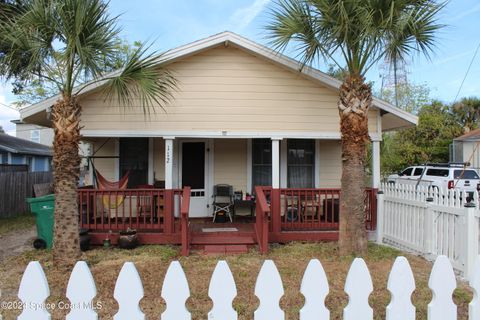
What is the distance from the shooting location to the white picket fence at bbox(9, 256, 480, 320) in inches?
88.6

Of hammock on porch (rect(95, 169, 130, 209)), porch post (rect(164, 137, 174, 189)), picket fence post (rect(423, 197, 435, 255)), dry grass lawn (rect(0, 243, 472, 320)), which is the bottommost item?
dry grass lawn (rect(0, 243, 472, 320))

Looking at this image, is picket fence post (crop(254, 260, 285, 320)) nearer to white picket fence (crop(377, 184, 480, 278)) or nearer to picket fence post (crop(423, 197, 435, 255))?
white picket fence (crop(377, 184, 480, 278))

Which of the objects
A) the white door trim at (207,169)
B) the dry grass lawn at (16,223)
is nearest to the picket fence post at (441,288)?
the white door trim at (207,169)

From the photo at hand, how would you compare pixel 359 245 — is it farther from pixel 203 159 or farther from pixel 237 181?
pixel 203 159

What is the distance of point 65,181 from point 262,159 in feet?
17.0

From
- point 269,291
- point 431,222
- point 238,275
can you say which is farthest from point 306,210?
point 269,291

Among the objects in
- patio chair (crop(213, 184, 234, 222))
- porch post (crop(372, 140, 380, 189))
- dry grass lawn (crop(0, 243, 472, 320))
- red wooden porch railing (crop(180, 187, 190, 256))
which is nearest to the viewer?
dry grass lawn (crop(0, 243, 472, 320))

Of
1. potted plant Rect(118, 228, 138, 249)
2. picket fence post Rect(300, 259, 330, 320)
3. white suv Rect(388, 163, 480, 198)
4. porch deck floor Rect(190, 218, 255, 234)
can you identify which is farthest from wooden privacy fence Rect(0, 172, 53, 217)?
white suv Rect(388, 163, 480, 198)

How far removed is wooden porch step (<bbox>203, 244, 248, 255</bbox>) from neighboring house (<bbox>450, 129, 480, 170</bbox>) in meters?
19.4

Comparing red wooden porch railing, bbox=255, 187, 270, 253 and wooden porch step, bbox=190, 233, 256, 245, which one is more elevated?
red wooden porch railing, bbox=255, 187, 270, 253

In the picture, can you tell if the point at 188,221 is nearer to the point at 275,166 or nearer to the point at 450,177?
the point at 275,166

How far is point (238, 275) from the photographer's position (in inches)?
205

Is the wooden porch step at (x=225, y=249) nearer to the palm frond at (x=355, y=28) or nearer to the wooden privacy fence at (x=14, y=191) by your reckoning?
the palm frond at (x=355, y=28)

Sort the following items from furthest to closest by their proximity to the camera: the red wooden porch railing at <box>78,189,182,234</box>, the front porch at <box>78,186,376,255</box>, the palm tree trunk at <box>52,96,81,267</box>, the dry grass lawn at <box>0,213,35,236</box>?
1. the dry grass lawn at <box>0,213,35,236</box>
2. the red wooden porch railing at <box>78,189,182,234</box>
3. the front porch at <box>78,186,376,255</box>
4. the palm tree trunk at <box>52,96,81,267</box>
